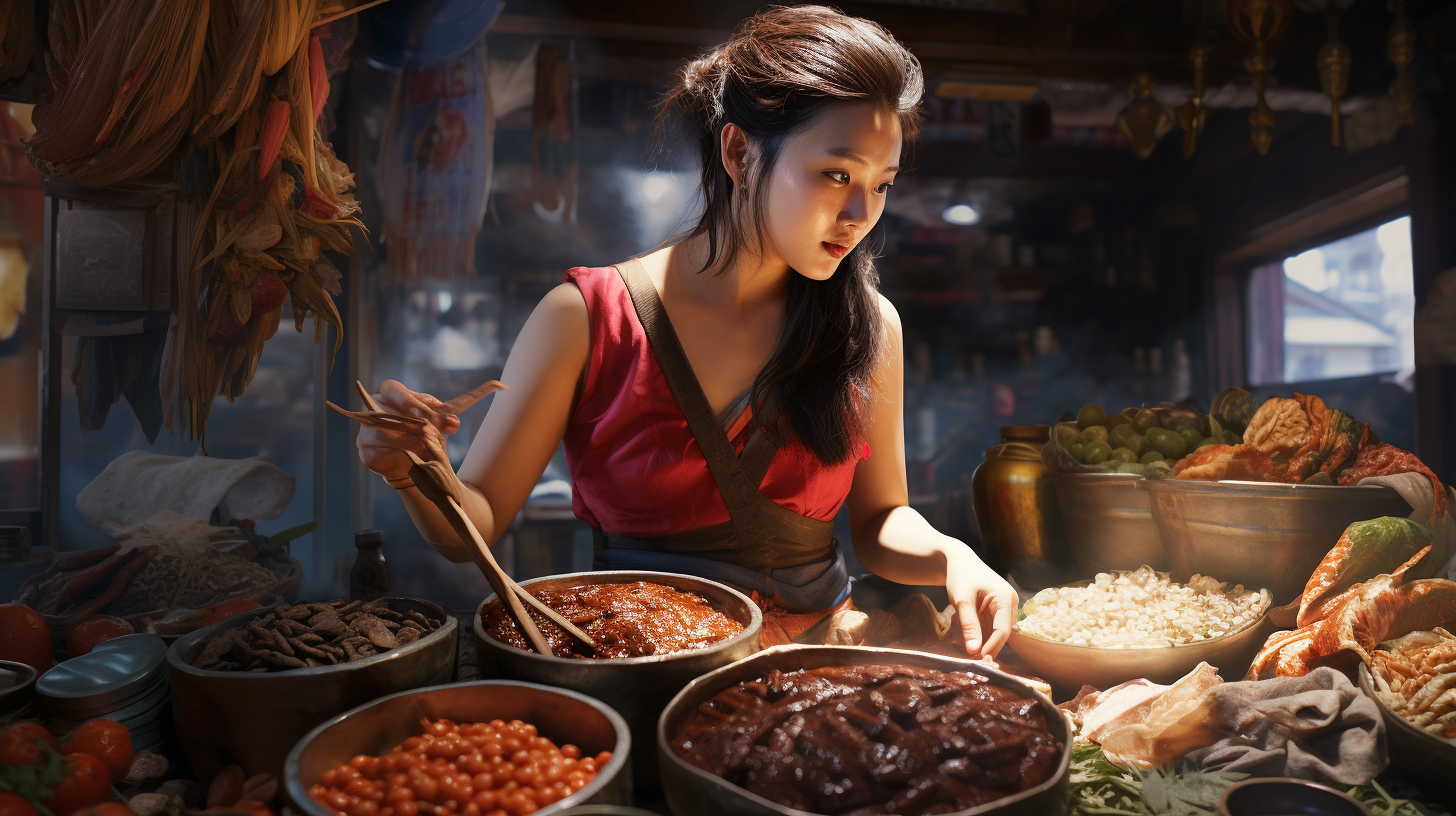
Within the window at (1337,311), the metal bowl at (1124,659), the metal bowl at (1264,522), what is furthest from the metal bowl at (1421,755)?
the window at (1337,311)

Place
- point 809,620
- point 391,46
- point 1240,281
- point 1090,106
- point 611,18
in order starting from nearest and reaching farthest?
point 809,620
point 391,46
point 611,18
point 1090,106
point 1240,281

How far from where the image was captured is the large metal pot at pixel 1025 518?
6.49 ft

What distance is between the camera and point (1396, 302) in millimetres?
4004

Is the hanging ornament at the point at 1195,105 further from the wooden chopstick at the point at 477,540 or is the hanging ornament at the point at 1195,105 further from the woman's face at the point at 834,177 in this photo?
the wooden chopstick at the point at 477,540

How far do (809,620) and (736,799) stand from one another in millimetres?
984

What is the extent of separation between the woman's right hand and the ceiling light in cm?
484

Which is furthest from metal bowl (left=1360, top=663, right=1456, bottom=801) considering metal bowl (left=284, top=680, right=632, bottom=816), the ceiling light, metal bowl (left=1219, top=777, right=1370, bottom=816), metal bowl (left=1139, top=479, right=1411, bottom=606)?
the ceiling light

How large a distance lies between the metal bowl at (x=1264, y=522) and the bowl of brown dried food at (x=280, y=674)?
141 cm

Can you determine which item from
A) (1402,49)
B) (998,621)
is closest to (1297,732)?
(998,621)

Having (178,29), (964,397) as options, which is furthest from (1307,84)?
(178,29)

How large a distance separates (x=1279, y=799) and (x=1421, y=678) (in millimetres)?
448

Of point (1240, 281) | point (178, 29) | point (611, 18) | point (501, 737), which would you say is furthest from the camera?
point (1240, 281)

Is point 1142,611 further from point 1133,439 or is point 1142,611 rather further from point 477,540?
point 477,540

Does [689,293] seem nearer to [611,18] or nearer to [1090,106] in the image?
[611,18]
